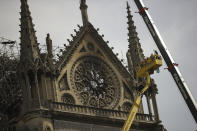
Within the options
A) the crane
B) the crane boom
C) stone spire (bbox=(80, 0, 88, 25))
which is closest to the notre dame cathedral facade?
stone spire (bbox=(80, 0, 88, 25))

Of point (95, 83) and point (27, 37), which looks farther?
point (95, 83)

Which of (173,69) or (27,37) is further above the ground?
(27,37)

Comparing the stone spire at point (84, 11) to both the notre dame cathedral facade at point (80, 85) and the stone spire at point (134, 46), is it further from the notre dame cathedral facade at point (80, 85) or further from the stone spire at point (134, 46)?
Result: the stone spire at point (134, 46)

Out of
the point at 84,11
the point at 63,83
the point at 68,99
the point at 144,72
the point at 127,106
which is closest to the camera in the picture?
the point at 68,99

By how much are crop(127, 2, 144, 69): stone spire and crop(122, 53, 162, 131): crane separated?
87.4 inches

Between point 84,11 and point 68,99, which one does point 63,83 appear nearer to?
point 68,99

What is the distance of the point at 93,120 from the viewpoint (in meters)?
59.9

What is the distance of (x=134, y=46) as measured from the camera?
6662 centimetres

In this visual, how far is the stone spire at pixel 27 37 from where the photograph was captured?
59312 millimetres

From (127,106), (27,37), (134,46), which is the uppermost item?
(134,46)

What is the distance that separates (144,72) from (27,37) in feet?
29.5

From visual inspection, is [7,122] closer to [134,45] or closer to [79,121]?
[79,121]

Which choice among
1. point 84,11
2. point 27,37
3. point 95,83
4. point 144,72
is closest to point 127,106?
point 95,83

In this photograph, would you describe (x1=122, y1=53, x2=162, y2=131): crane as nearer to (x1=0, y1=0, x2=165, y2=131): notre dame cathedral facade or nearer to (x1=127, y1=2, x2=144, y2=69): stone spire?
(x1=0, y1=0, x2=165, y2=131): notre dame cathedral facade
